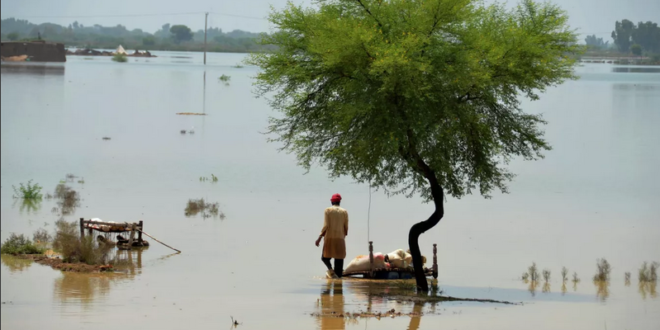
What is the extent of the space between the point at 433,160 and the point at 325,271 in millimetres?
4190

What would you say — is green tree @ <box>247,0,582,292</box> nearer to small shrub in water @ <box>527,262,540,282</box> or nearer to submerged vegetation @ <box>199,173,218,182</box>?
small shrub in water @ <box>527,262,540,282</box>

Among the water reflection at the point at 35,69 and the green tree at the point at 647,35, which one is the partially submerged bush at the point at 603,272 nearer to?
the water reflection at the point at 35,69

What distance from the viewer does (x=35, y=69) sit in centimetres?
14525

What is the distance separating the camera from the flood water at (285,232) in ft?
49.4

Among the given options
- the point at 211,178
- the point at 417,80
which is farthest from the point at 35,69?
the point at 417,80

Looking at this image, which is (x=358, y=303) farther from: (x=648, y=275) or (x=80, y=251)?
(x=648, y=275)

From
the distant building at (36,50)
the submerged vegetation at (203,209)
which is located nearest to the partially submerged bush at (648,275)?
the submerged vegetation at (203,209)

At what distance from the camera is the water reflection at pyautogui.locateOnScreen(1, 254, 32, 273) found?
57.7ft

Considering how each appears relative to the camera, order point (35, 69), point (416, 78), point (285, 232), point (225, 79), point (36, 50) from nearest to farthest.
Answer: point (416, 78)
point (285, 232)
point (225, 79)
point (35, 69)
point (36, 50)

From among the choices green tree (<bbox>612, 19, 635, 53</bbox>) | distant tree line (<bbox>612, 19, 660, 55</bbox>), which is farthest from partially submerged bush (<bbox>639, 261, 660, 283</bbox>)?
green tree (<bbox>612, 19, 635, 53</bbox>)

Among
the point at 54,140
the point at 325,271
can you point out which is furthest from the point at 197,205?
the point at 54,140

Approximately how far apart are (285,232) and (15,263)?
957cm

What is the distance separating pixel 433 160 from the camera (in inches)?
681

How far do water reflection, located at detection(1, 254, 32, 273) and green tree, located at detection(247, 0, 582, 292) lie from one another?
5672 millimetres
